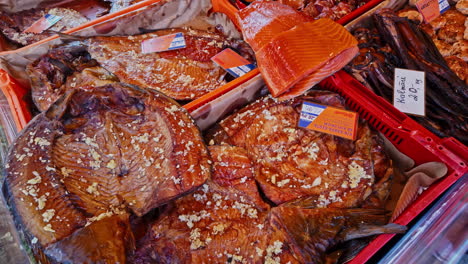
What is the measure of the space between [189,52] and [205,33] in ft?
1.05

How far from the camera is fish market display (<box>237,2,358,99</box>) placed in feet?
7.49

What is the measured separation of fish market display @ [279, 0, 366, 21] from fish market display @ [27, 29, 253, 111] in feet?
2.72

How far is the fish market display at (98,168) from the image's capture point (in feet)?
4.52

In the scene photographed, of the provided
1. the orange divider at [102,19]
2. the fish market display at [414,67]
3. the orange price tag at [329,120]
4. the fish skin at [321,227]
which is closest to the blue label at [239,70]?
the orange price tag at [329,120]

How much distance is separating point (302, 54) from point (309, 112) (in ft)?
1.50

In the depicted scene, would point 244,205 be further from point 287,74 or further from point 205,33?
point 205,33

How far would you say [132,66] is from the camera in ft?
8.55

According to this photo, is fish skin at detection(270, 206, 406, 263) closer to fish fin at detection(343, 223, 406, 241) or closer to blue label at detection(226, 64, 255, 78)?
fish fin at detection(343, 223, 406, 241)

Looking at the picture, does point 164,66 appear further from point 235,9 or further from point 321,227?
point 321,227

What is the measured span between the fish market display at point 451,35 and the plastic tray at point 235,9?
328 mm

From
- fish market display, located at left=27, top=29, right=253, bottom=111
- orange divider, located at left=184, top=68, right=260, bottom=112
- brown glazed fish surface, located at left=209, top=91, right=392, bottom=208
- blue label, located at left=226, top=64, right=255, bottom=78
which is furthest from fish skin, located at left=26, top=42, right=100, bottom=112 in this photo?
brown glazed fish surface, located at left=209, top=91, right=392, bottom=208

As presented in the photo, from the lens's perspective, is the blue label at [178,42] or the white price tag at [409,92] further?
the blue label at [178,42]

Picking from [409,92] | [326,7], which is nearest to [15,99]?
[326,7]

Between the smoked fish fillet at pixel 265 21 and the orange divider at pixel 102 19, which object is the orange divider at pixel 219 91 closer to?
the smoked fish fillet at pixel 265 21
